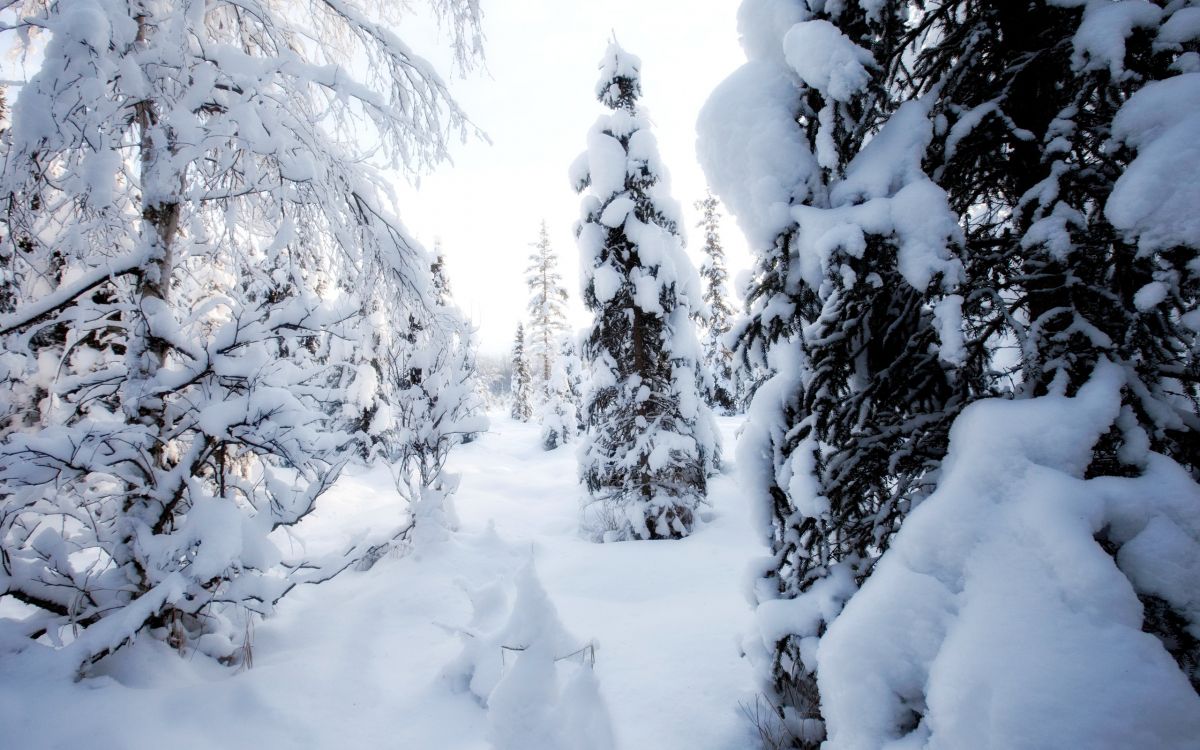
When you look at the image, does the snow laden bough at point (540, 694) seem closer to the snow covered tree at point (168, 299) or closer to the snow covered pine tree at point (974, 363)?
the snow covered pine tree at point (974, 363)

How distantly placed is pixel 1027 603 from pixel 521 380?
130ft

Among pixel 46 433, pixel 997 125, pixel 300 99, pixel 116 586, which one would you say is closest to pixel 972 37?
pixel 997 125

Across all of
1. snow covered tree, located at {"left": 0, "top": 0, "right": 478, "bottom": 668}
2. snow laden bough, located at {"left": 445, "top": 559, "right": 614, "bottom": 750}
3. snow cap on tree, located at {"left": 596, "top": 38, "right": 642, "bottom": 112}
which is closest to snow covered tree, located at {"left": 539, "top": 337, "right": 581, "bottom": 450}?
snow cap on tree, located at {"left": 596, "top": 38, "right": 642, "bottom": 112}

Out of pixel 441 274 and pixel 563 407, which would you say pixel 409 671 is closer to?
pixel 441 274

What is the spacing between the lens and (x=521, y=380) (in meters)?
40.1

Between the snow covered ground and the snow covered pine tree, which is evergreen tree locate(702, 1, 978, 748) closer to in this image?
the snow covered pine tree

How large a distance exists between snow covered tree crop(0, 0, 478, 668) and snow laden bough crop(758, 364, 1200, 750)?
3.39 metres

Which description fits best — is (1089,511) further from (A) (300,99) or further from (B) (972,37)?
(A) (300,99)

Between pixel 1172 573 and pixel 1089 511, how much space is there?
0.28 meters

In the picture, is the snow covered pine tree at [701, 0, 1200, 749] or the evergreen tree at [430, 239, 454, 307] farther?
the evergreen tree at [430, 239, 454, 307]

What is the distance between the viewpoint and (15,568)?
2816mm

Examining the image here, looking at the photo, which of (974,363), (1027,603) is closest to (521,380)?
(974,363)

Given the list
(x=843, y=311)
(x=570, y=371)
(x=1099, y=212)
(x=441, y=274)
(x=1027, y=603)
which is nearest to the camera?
(x=1027, y=603)

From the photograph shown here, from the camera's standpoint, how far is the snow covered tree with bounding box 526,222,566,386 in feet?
103
